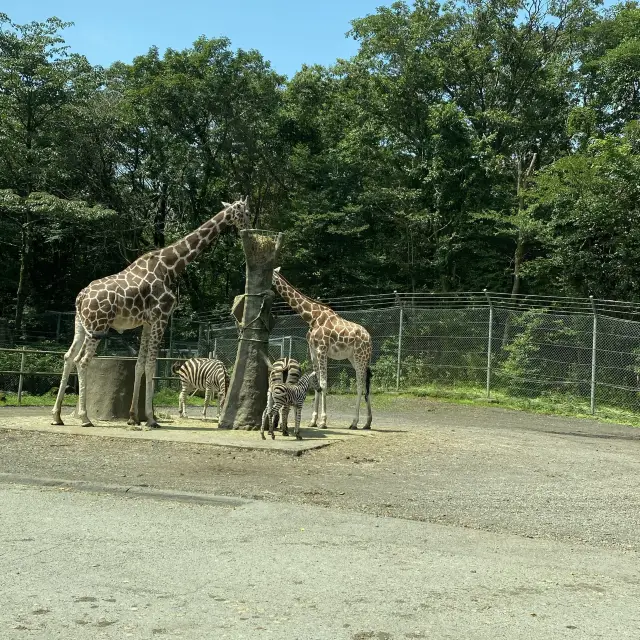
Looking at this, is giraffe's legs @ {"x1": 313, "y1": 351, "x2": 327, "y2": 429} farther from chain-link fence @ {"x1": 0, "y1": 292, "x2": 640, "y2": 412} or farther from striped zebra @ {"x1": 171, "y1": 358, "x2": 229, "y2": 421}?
chain-link fence @ {"x1": 0, "y1": 292, "x2": 640, "y2": 412}

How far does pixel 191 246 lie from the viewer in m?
14.0

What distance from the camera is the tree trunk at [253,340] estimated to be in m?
12.8

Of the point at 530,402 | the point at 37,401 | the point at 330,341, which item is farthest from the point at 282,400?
the point at 530,402

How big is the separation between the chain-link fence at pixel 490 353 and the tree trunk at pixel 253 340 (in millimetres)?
8344

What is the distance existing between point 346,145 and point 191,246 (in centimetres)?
1993

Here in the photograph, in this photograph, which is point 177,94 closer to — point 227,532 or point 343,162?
point 343,162

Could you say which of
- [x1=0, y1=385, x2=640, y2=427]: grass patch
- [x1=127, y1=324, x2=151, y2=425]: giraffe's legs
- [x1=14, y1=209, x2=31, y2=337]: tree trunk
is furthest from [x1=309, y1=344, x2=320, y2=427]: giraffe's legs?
[x1=14, y1=209, x2=31, y2=337]: tree trunk

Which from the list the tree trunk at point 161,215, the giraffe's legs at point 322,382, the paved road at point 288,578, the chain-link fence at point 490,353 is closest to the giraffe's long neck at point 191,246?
the giraffe's legs at point 322,382

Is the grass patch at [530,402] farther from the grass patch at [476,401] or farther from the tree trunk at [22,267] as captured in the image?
the tree trunk at [22,267]

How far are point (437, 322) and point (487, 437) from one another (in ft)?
32.4

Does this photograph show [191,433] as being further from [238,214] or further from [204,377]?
[238,214]

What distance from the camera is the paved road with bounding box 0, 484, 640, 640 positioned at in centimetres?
421

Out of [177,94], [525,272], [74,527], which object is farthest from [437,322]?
[74,527]

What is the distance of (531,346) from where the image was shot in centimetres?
2178
